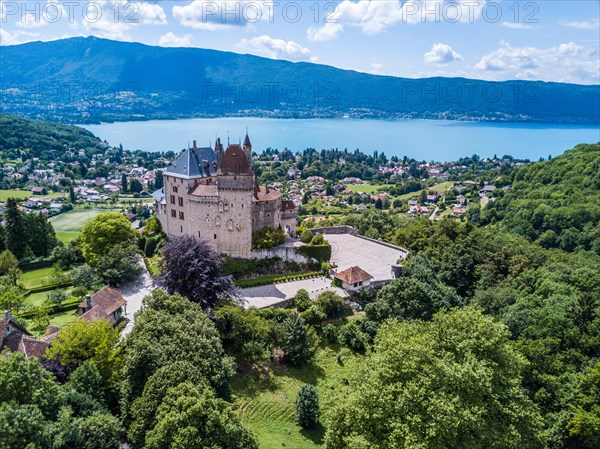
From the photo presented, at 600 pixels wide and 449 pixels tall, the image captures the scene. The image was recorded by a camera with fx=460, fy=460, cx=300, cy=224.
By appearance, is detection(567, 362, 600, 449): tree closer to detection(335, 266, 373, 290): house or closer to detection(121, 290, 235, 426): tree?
detection(335, 266, 373, 290): house

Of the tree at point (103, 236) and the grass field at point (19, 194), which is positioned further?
the grass field at point (19, 194)

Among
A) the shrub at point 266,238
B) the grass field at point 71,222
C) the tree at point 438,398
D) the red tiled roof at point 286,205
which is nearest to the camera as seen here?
the tree at point 438,398

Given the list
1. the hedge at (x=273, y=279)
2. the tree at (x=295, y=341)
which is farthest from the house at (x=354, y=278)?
the tree at (x=295, y=341)

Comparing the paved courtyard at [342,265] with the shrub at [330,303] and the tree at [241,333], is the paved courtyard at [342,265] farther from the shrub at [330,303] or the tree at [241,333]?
the tree at [241,333]

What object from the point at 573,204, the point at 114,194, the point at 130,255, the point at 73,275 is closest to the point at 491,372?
the point at 130,255

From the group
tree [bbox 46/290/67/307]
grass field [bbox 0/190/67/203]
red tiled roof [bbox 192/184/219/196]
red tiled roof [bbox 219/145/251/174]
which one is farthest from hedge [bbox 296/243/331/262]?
grass field [bbox 0/190/67/203]

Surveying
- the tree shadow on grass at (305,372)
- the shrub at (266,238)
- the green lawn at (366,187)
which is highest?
the shrub at (266,238)

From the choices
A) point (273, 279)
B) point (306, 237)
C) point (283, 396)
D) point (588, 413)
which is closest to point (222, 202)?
point (273, 279)
